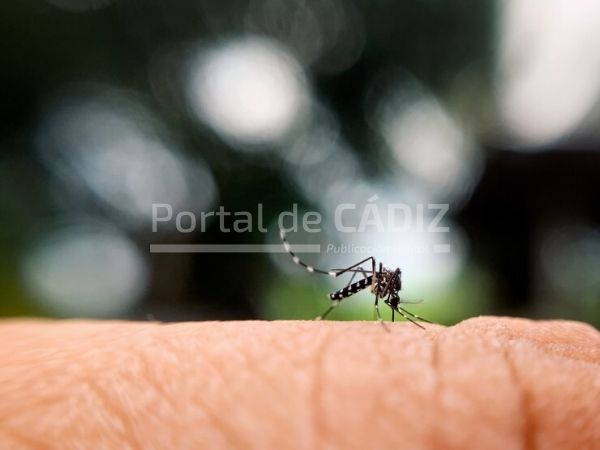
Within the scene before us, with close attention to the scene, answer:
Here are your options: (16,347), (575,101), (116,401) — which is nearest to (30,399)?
(116,401)

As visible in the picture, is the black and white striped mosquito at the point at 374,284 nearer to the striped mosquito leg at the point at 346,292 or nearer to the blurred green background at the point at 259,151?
the striped mosquito leg at the point at 346,292

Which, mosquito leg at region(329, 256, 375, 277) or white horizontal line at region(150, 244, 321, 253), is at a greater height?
mosquito leg at region(329, 256, 375, 277)

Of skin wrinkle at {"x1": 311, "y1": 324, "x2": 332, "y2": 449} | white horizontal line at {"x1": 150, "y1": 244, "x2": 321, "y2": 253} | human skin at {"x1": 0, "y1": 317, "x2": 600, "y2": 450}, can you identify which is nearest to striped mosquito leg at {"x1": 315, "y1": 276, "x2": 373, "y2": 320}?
human skin at {"x1": 0, "y1": 317, "x2": 600, "y2": 450}

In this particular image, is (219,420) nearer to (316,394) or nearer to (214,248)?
(316,394)

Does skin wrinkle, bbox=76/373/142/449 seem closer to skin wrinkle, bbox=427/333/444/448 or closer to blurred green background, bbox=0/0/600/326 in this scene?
skin wrinkle, bbox=427/333/444/448

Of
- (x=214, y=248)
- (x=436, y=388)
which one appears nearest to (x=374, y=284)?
(x=436, y=388)

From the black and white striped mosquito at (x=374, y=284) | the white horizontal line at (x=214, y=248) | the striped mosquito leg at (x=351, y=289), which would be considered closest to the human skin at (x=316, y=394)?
the black and white striped mosquito at (x=374, y=284)

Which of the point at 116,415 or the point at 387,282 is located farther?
the point at 387,282
